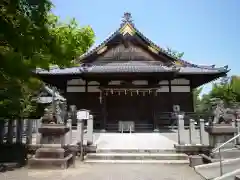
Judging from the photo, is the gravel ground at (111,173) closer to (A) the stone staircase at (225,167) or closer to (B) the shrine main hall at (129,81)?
(A) the stone staircase at (225,167)

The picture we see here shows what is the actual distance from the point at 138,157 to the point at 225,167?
3.50 meters

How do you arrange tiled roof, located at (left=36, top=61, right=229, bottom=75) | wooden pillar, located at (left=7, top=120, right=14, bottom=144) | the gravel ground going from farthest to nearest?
tiled roof, located at (left=36, top=61, right=229, bottom=75) < wooden pillar, located at (left=7, top=120, right=14, bottom=144) < the gravel ground

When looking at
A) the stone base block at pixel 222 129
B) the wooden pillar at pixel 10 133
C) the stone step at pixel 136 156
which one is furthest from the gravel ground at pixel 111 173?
the wooden pillar at pixel 10 133

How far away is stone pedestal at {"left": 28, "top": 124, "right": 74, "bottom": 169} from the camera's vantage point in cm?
821

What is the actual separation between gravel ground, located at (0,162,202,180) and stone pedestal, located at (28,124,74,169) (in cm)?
33

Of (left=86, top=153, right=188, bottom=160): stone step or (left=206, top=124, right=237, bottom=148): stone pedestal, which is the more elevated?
(left=206, top=124, right=237, bottom=148): stone pedestal

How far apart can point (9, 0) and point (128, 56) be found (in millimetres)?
15707

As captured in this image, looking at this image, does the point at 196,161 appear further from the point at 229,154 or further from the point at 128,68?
the point at 128,68

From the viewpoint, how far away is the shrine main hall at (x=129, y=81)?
667 inches

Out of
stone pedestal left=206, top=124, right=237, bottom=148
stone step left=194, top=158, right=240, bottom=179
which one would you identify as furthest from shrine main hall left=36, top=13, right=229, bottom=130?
stone step left=194, top=158, right=240, bottom=179

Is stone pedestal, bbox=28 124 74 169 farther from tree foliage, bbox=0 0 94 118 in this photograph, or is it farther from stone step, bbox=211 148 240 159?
stone step, bbox=211 148 240 159

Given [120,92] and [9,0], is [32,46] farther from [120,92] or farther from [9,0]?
[120,92]

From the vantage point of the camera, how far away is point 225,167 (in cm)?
754

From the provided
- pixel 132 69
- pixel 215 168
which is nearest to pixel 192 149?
pixel 215 168
